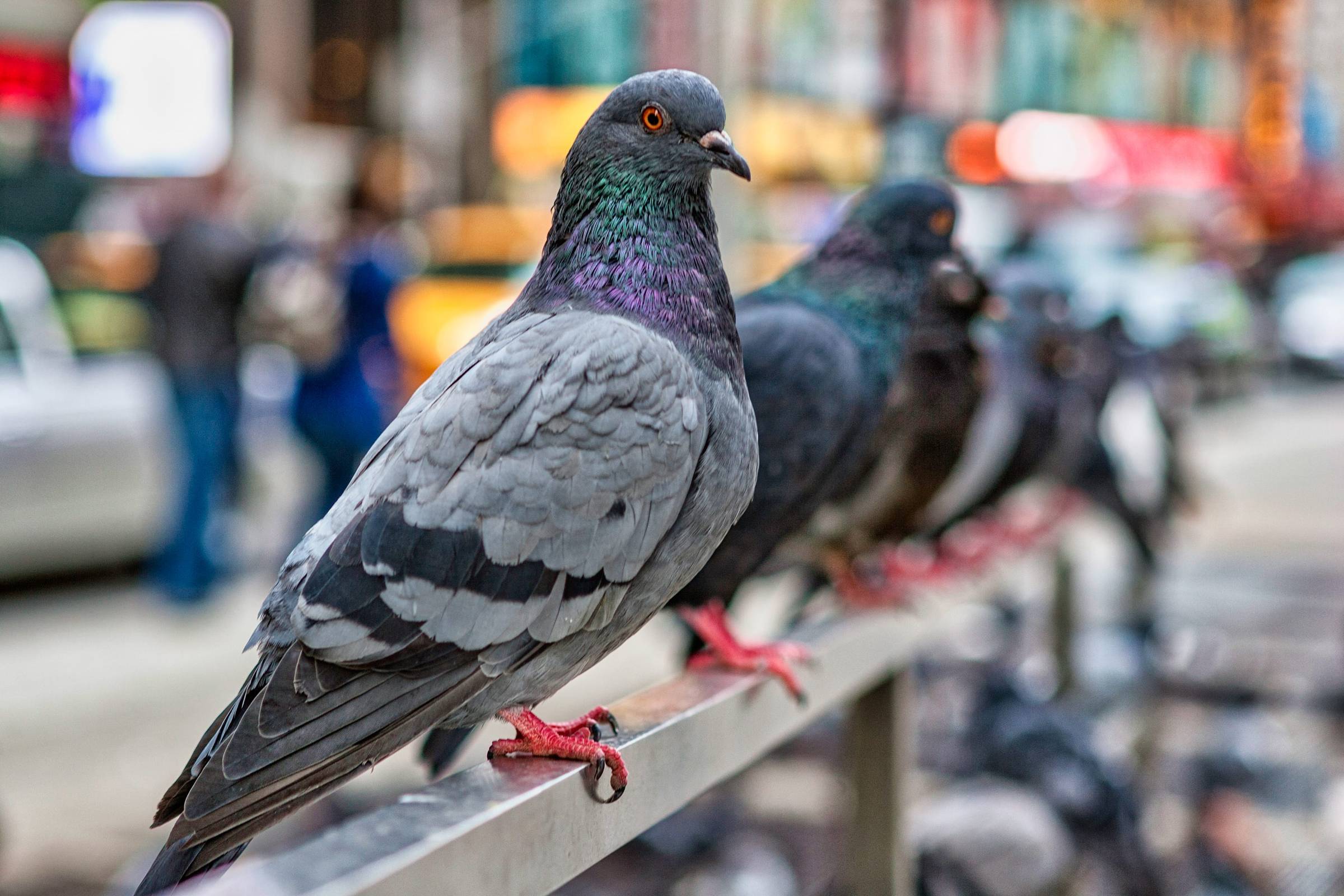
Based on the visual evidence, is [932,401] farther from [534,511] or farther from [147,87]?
[147,87]

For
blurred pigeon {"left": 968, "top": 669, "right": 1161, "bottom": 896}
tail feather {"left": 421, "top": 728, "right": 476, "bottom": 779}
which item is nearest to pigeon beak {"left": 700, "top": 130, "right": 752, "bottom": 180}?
tail feather {"left": 421, "top": 728, "right": 476, "bottom": 779}

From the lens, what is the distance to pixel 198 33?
40.6 ft

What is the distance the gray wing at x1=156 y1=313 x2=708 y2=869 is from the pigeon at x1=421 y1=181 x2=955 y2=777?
0.52 metres

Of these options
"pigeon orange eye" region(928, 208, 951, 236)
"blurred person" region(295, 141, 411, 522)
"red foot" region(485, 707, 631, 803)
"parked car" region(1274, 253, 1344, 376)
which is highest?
"pigeon orange eye" region(928, 208, 951, 236)

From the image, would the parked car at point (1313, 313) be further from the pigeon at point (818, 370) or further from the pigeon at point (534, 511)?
the pigeon at point (534, 511)

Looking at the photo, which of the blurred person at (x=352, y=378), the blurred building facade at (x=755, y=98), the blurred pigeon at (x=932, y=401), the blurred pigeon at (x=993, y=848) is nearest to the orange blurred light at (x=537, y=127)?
the blurred building facade at (x=755, y=98)

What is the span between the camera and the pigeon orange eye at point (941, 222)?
2.56m

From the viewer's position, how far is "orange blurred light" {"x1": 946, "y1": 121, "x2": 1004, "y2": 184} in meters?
12.3

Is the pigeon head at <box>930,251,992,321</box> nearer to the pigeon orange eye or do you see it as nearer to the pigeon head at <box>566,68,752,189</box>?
the pigeon orange eye

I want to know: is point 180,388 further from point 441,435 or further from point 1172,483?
point 441,435

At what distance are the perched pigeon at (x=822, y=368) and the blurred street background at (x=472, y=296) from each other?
113 centimetres

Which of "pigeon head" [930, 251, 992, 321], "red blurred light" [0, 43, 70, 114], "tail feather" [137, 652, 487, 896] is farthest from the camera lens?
"red blurred light" [0, 43, 70, 114]

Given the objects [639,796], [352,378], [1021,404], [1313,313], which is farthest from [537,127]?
[1313,313]

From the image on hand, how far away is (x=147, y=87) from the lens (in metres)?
12.7
